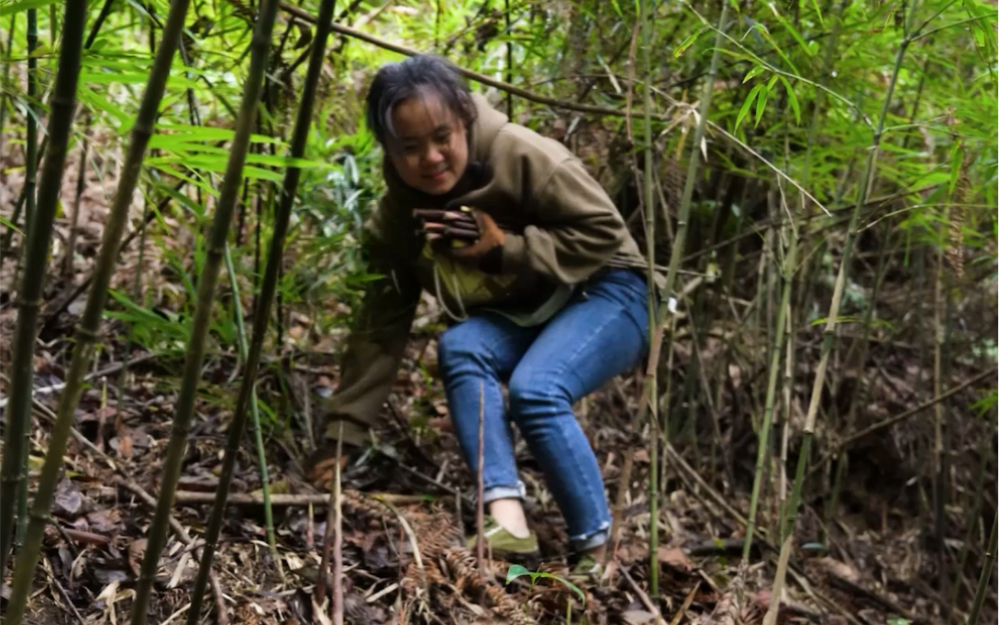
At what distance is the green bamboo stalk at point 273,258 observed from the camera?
811 millimetres

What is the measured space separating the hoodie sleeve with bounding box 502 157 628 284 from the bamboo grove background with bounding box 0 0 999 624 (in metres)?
0.15

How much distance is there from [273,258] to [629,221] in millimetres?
1919

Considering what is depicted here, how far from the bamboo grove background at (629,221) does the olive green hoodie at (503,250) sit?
0.10 metres

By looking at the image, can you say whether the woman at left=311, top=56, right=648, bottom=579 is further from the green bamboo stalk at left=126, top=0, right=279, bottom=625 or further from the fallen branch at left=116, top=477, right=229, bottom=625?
the green bamboo stalk at left=126, top=0, right=279, bottom=625

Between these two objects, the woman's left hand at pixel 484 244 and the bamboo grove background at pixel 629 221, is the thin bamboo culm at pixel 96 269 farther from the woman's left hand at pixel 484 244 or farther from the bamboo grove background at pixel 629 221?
the woman's left hand at pixel 484 244

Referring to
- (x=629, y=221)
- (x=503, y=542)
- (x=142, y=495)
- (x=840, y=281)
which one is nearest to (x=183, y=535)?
(x=142, y=495)

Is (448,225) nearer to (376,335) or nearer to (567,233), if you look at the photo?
(567,233)

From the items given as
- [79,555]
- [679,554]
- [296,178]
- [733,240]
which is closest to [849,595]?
[679,554]

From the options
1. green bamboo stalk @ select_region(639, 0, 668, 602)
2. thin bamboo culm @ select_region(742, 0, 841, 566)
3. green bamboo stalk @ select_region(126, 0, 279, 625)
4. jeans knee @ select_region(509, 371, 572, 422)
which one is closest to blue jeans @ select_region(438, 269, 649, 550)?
jeans knee @ select_region(509, 371, 572, 422)

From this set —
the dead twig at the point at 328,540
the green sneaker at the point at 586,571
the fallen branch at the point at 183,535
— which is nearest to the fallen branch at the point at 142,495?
the fallen branch at the point at 183,535

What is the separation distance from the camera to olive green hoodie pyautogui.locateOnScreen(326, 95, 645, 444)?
1998mm

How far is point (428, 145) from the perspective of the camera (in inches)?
75.3

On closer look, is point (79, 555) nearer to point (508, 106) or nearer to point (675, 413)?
point (508, 106)

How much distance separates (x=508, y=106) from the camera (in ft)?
7.66
